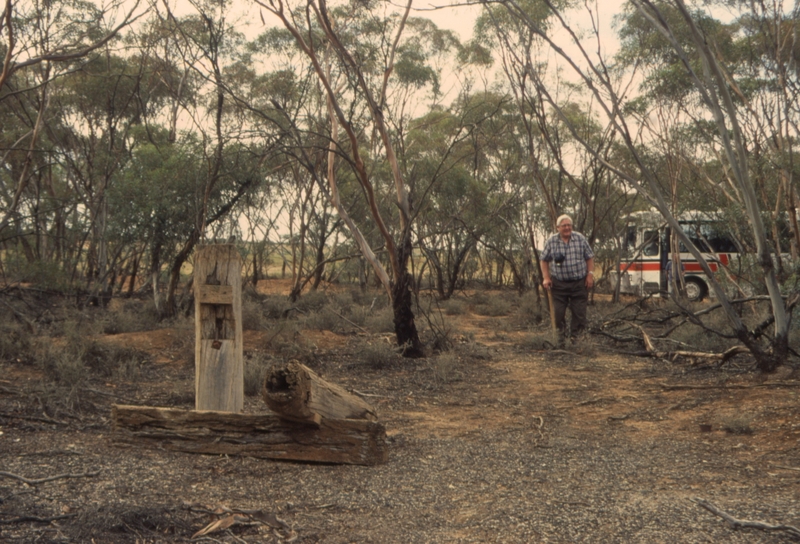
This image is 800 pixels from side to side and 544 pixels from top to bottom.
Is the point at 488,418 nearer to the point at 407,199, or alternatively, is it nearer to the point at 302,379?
the point at 302,379

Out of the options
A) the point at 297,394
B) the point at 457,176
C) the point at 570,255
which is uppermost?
the point at 457,176

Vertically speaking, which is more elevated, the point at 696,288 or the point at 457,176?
the point at 457,176

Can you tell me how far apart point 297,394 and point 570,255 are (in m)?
6.28

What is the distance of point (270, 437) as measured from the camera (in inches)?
187

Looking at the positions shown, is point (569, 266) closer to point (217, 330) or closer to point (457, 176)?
point (217, 330)

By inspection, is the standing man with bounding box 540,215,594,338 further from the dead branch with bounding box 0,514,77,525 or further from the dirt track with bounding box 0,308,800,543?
the dead branch with bounding box 0,514,77,525

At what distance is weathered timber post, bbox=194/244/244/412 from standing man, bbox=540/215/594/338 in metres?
5.67

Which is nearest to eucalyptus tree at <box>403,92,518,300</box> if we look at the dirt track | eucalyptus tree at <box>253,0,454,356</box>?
eucalyptus tree at <box>253,0,454,356</box>

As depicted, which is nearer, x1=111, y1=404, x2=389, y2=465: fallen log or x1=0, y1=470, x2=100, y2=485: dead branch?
x1=0, y1=470, x2=100, y2=485: dead branch

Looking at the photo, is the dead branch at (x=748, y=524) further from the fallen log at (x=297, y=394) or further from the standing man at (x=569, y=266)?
the standing man at (x=569, y=266)

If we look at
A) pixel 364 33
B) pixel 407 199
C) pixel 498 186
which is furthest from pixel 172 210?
pixel 498 186

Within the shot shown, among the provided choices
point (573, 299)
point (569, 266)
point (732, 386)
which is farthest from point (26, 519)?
point (573, 299)

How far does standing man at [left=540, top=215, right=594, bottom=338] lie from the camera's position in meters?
9.88

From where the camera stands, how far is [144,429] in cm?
491
